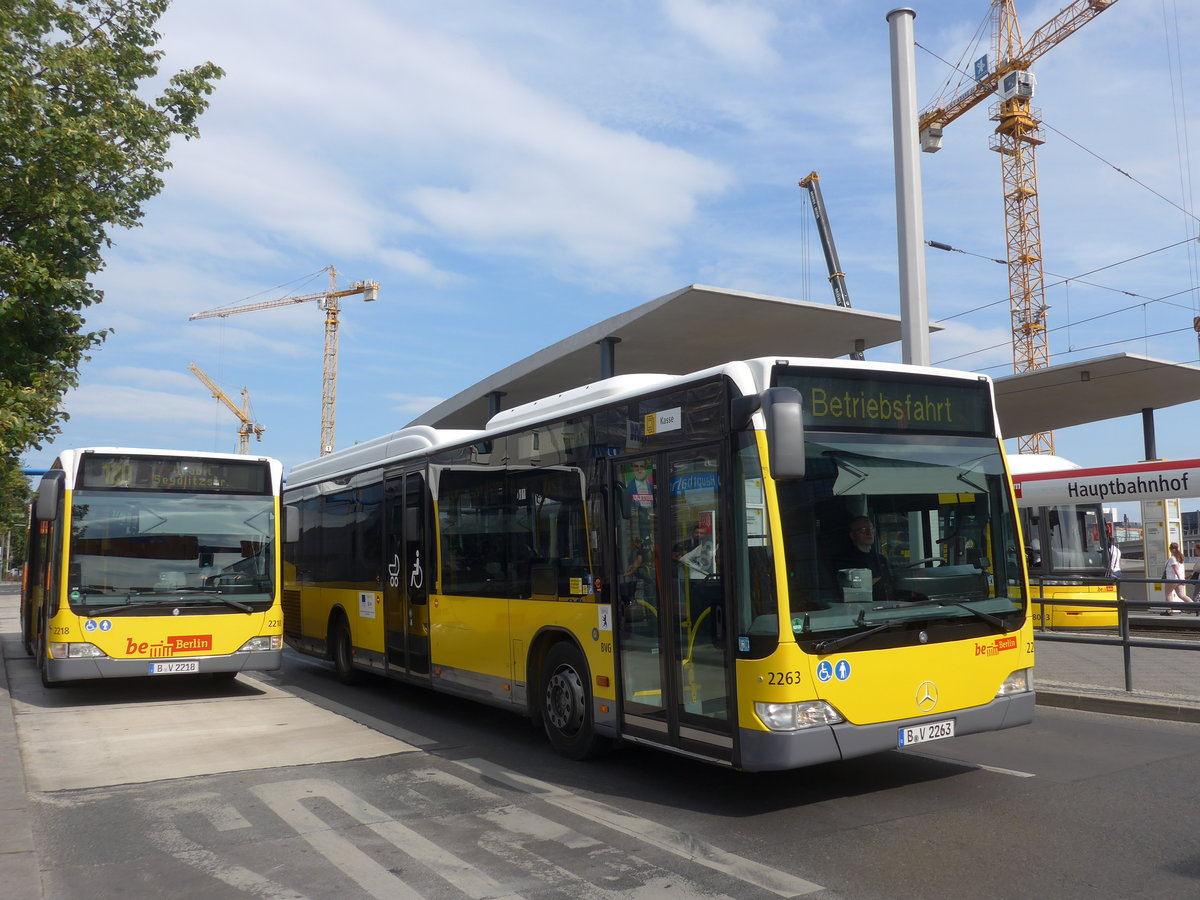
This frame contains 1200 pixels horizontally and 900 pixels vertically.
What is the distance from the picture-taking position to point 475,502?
10070 mm

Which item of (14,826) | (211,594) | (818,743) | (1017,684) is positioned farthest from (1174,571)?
(14,826)

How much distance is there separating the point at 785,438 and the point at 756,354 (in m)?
16.7

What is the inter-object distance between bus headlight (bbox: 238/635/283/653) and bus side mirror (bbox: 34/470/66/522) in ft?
8.32

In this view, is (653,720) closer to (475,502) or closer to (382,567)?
(475,502)

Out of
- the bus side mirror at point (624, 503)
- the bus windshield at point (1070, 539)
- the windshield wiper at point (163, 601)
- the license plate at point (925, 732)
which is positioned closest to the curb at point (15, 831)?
the windshield wiper at point (163, 601)

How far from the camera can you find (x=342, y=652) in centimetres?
1397

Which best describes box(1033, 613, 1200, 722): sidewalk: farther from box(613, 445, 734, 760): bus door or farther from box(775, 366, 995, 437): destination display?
box(613, 445, 734, 760): bus door

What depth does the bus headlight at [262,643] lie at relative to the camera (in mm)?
12070

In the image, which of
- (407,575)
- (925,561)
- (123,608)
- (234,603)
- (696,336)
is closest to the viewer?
(925,561)

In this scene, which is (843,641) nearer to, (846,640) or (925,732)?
(846,640)

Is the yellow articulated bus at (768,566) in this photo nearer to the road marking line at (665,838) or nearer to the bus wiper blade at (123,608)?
the road marking line at (665,838)

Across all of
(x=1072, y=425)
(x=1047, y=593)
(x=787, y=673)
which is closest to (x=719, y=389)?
(x=787, y=673)

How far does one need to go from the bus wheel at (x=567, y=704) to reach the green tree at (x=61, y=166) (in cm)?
710

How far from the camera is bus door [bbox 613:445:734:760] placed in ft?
21.8
